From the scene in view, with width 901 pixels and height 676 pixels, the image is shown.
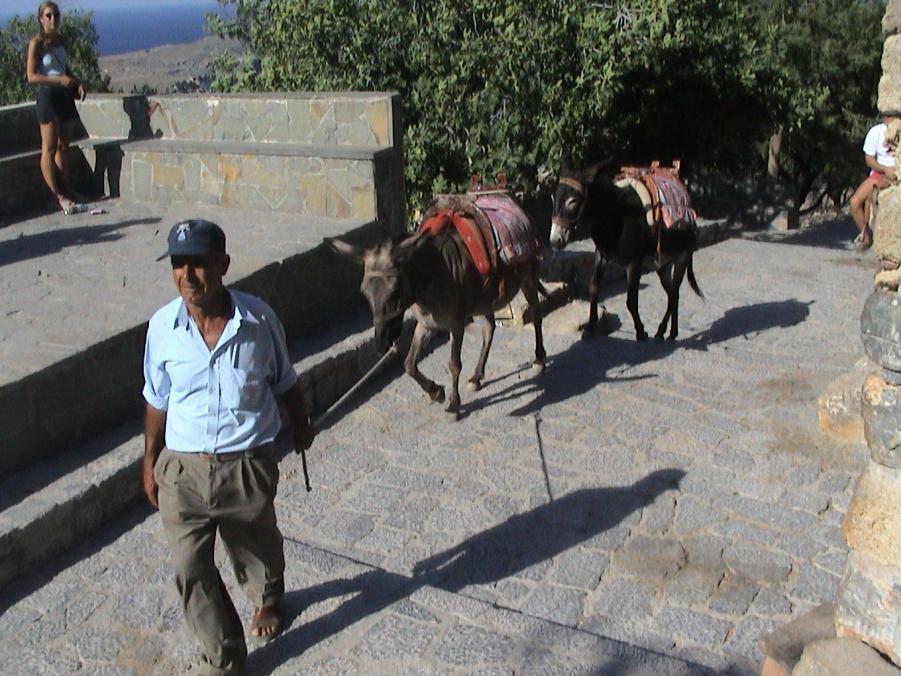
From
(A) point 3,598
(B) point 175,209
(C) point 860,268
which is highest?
(B) point 175,209

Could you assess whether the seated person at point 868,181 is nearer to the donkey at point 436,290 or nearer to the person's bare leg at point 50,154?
the donkey at point 436,290

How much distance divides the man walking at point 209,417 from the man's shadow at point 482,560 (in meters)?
0.45

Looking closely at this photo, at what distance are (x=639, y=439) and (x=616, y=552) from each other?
163cm

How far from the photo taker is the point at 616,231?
8922 millimetres

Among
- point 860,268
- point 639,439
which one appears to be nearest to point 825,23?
point 860,268

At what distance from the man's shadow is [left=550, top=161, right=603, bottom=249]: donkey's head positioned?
260 centimetres

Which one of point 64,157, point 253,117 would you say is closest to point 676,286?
point 253,117

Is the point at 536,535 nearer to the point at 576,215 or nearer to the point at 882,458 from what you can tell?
the point at 882,458

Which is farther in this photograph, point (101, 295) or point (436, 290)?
point (101, 295)

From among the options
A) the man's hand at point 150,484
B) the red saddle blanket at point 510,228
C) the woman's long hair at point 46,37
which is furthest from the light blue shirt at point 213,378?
the woman's long hair at point 46,37

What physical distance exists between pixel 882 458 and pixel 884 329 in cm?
41

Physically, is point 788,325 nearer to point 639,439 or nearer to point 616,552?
point 639,439

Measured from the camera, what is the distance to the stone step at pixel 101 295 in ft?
19.7

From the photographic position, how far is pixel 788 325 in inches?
396
